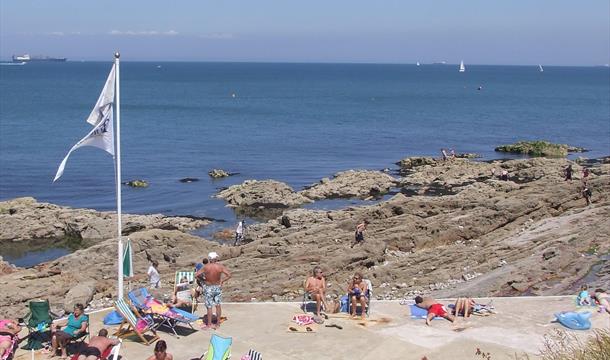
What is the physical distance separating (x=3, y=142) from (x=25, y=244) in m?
38.3

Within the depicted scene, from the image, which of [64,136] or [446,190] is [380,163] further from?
[64,136]

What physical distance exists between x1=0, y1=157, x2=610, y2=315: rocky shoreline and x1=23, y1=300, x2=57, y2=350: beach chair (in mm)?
6378

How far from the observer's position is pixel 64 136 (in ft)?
241

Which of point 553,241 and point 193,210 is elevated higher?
point 553,241

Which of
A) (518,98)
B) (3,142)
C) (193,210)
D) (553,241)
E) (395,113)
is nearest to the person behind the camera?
(553,241)

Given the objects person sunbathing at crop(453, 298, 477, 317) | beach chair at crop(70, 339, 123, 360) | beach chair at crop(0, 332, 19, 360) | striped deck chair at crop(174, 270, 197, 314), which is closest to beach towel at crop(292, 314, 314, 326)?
striped deck chair at crop(174, 270, 197, 314)

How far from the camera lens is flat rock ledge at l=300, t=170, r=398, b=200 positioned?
139ft

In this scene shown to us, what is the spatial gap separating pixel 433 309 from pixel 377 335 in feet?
4.88

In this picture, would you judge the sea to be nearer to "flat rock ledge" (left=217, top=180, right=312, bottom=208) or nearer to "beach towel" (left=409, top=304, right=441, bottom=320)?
"flat rock ledge" (left=217, top=180, right=312, bottom=208)

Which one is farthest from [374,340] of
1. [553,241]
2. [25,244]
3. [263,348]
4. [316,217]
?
[25,244]

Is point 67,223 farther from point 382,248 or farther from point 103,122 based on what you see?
point 103,122

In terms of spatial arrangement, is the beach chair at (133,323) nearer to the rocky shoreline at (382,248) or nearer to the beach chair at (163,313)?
the beach chair at (163,313)

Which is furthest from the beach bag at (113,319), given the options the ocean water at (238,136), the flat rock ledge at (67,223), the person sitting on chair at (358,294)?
the ocean water at (238,136)

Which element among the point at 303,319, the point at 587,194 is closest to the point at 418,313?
the point at 303,319
